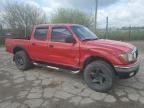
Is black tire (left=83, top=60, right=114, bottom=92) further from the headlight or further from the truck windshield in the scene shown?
the truck windshield

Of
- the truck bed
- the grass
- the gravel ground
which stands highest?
the grass

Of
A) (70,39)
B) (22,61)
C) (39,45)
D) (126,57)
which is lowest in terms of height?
(22,61)

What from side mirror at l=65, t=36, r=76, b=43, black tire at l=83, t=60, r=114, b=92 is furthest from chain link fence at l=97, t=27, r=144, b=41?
black tire at l=83, t=60, r=114, b=92

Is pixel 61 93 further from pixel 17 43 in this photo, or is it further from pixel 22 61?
pixel 17 43

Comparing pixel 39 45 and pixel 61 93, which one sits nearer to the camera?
pixel 61 93

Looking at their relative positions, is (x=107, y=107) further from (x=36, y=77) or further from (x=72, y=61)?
(x=36, y=77)

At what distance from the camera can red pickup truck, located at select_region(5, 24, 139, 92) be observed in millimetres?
4652

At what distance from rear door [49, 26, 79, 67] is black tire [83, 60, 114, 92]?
53cm

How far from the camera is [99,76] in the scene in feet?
16.2

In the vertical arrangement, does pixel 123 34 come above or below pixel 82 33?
above

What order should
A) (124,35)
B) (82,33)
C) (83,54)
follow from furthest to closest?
(124,35)
(82,33)
(83,54)

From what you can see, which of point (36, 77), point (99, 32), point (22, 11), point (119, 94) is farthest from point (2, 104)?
point (22, 11)

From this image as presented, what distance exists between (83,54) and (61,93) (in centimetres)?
123

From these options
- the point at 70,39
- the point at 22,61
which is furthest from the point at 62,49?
the point at 22,61
